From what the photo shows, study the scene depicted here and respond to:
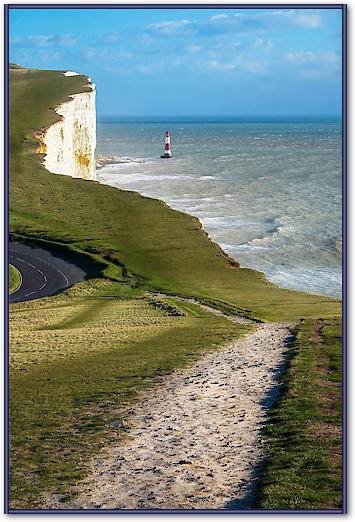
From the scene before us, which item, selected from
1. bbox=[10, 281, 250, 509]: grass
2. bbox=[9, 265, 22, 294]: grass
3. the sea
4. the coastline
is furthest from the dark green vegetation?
bbox=[9, 265, 22, 294]: grass

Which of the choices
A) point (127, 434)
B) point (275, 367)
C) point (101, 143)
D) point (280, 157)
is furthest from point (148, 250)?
point (101, 143)

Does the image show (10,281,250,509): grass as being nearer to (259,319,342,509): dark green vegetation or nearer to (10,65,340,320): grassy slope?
(259,319,342,509): dark green vegetation

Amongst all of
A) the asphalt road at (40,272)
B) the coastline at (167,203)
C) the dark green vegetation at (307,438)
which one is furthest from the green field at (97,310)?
the dark green vegetation at (307,438)

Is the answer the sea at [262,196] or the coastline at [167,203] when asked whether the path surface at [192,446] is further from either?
the coastline at [167,203]

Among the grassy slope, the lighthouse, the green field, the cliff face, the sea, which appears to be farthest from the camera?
the lighthouse

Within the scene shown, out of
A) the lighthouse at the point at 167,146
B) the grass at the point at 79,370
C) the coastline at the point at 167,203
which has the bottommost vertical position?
the grass at the point at 79,370

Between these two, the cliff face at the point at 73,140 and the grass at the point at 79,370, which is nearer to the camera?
the grass at the point at 79,370

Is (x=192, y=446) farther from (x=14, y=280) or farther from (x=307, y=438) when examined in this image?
(x=14, y=280)

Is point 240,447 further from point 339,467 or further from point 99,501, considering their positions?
point 99,501
